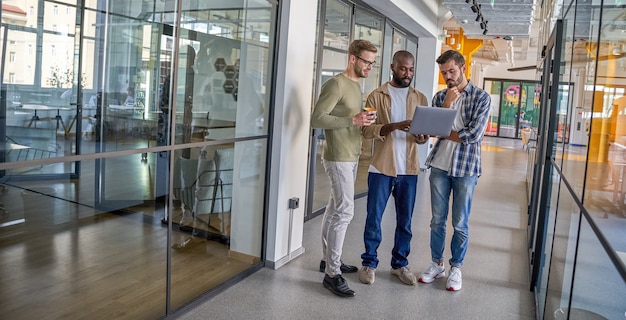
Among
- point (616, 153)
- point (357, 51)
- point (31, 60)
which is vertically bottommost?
point (616, 153)

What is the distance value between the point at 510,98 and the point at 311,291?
72.1 ft

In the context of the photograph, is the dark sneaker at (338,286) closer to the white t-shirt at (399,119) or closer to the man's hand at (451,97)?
the white t-shirt at (399,119)

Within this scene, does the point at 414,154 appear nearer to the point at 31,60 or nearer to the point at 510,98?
the point at 31,60

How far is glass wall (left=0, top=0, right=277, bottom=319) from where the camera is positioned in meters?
2.54

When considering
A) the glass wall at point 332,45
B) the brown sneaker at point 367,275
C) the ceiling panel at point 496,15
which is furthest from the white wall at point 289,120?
the ceiling panel at point 496,15

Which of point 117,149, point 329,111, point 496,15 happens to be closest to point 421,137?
point 329,111

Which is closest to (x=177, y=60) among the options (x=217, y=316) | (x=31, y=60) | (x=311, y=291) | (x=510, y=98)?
(x=31, y=60)

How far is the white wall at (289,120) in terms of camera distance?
13.3ft

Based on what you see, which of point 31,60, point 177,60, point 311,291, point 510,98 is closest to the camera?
point 31,60

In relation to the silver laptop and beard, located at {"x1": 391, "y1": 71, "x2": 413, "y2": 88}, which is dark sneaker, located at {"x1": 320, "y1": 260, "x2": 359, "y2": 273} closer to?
the silver laptop

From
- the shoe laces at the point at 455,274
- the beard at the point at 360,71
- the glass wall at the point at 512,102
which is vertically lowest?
the shoe laces at the point at 455,274

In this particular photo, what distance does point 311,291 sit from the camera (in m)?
3.82

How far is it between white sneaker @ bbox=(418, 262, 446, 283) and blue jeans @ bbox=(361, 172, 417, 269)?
9.3 inches

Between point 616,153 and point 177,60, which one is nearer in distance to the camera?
point 616,153
